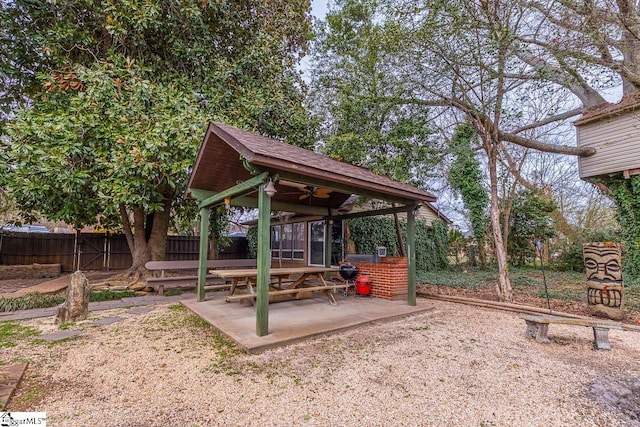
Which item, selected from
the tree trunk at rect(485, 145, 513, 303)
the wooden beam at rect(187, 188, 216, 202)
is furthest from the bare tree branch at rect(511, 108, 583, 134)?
the wooden beam at rect(187, 188, 216, 202)

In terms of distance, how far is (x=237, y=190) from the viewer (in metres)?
4.79

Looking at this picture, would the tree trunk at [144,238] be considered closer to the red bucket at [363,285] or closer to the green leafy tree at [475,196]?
the red bucket at [363,285]

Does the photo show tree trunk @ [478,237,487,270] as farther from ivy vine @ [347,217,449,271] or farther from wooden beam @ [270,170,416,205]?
wooden beam @ [270,170,416,205]

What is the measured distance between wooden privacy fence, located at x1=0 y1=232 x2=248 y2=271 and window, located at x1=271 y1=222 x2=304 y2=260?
4192 millimetres

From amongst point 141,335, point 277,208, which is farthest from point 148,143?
point 141,335

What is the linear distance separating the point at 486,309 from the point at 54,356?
6973 mm

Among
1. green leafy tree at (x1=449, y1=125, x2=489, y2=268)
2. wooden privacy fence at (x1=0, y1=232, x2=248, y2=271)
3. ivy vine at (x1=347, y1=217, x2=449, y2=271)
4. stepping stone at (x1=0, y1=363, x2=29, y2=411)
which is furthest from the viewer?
green leafy tree at (x1=449, y1=125, x2=489, y2=268)

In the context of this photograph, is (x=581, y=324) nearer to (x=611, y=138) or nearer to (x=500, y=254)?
(x=500, y=254)

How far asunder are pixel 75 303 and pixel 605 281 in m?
9.03

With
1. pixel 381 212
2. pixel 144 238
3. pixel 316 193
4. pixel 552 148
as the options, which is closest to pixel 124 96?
pixel 144 238

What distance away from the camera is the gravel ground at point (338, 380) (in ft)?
7.56

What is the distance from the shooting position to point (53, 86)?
6703 millimetres

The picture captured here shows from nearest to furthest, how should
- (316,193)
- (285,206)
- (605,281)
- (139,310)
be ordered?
(605,281)
(139,310)
(316,193)
(285,206)

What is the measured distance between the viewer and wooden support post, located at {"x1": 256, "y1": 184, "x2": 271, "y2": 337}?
3875 mm
